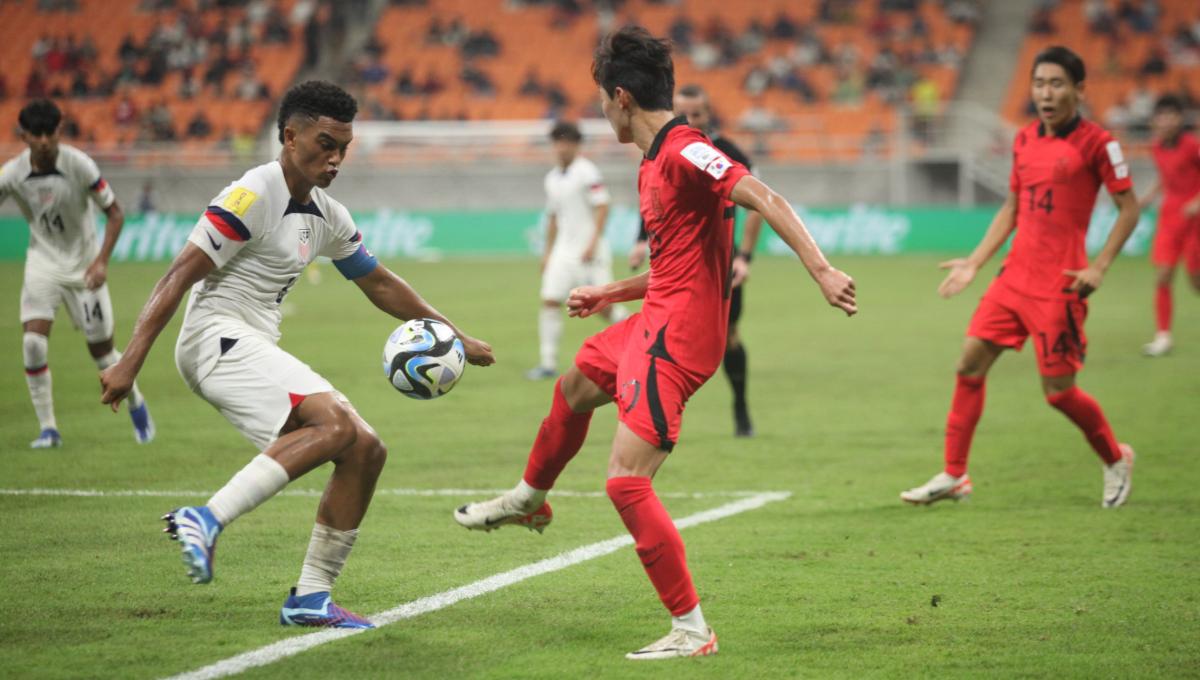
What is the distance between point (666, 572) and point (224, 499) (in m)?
1.61

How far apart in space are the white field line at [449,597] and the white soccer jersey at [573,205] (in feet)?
23.5

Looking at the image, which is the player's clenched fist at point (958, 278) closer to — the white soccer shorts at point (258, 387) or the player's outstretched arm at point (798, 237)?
the player's outstretched arm at point (798, 237)

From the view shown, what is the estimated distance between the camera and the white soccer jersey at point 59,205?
10172mm

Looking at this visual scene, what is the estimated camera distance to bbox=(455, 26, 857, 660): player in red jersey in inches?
198

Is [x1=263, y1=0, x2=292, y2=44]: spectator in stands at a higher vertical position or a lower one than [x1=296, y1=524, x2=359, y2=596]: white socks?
higher

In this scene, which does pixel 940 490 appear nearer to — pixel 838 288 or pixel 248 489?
pixel 838 288

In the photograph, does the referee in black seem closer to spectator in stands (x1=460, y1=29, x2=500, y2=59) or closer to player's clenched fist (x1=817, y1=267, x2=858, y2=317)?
player's clenched fist (x1=817, y1=267, x2=858, y2=317)

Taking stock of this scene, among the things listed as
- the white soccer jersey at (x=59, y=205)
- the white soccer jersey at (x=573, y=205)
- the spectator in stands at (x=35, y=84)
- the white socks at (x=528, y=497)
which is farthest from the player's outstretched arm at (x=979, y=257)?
the spectator in stands at (x=35, y=84)

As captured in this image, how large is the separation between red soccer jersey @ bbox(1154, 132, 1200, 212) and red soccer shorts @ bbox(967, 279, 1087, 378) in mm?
8970

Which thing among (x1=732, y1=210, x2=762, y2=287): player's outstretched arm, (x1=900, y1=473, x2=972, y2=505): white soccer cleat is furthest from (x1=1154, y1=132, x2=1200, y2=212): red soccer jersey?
(x1=900, y1=473, x2=972, y2=505): white soccer cleat

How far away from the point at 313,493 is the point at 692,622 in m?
3.97

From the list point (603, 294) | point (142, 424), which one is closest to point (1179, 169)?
point (142, 424)

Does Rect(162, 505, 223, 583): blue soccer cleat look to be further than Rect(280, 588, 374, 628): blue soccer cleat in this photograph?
No

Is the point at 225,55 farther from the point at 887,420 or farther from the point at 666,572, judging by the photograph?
the point at 666,572
